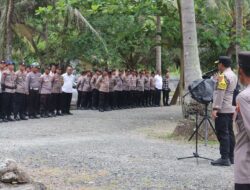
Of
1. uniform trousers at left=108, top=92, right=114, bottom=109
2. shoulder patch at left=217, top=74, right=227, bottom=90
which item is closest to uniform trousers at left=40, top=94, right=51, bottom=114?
uniform trousers at left=108, top=92, right=114, bottom=109

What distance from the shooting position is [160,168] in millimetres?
8938

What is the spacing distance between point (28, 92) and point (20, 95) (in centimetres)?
47

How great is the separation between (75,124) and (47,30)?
14.2 meters

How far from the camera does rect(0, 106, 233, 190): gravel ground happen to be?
7.80m

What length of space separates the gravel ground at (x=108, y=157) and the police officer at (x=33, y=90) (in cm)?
264

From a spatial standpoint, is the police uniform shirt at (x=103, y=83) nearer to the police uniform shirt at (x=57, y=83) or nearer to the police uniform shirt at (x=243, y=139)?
the police uniform shirt at (x=57, y=83)

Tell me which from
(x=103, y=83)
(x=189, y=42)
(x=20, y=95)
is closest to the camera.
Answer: (x=189, y=42)

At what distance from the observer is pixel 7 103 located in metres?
17.0

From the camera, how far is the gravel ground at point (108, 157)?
7.80m

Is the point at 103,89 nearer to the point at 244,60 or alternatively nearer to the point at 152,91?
the point at 152,91

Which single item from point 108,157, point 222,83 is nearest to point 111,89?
point 108,157

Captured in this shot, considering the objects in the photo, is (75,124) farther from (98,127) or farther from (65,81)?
(65,81)

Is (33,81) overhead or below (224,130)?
overhead

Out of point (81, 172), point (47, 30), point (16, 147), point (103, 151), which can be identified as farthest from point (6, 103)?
point (47, 30)
